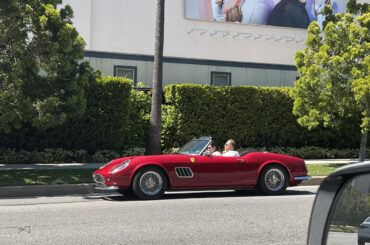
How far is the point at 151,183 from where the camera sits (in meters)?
10.4

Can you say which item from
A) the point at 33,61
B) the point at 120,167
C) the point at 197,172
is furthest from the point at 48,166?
the point at 197,172

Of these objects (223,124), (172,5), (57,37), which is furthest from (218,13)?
(57,37)

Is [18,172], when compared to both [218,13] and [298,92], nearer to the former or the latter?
[298,92]

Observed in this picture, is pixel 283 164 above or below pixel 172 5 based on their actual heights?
below

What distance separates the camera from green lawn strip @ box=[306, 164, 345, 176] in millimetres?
15008

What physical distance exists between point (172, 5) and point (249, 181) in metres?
14.8

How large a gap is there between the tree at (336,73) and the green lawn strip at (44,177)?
26.4 ft

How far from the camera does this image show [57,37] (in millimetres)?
13578

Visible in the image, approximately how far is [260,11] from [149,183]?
17.5 m

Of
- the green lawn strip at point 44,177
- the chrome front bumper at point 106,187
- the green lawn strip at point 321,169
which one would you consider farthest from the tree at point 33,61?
the green lawn strip at point 321,169

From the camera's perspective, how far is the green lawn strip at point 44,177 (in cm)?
1249

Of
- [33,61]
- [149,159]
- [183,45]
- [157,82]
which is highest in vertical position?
[183,45]

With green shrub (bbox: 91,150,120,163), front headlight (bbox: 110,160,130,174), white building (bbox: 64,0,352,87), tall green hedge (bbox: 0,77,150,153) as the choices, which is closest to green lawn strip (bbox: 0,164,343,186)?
front headlight (bbox: 110,160,130,174)

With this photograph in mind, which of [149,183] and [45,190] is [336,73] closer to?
[149,183]
